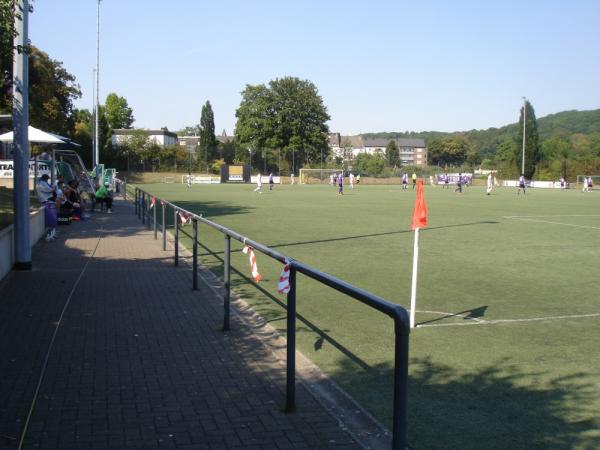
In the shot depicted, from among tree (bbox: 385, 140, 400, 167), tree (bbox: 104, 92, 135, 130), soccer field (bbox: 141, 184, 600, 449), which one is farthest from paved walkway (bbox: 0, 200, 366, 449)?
tree (bbox: 385, 140, 400, 167)

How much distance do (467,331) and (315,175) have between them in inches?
3299

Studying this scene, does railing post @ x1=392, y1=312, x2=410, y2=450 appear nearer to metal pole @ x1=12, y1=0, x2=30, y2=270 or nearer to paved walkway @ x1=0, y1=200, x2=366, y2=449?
paved walkway @ x1=0, y1=200, x2=366, y2=449

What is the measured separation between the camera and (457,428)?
4359 millimetres

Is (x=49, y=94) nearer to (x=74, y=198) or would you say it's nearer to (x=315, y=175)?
(x=74, y=198)

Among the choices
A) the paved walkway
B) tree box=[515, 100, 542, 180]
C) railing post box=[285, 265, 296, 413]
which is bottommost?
the paved walkway

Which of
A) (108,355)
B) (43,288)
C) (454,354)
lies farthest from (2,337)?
(454,354)

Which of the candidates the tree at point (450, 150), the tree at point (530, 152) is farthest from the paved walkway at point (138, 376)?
the tree at point (450, 150)

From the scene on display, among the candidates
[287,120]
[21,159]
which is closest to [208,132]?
[287,120]

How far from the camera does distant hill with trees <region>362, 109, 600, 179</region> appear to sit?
262ft

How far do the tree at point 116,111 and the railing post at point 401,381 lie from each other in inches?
4720

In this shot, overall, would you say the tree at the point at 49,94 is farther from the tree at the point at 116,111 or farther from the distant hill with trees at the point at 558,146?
the tree at the point at 116,111

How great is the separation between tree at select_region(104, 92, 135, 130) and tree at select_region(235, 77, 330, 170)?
28.4 metres

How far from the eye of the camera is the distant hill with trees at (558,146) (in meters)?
79.8

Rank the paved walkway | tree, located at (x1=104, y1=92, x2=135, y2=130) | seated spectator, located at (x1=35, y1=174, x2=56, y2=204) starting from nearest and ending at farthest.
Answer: the paved walkway < seated spectator, located at (x1=35, y1=174, x2=56, y2=204) < tree, located at (x1=104, y1=92, x2=135, y2=130)
